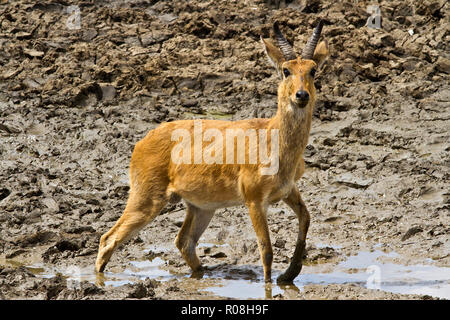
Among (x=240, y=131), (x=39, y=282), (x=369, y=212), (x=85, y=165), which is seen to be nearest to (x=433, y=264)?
(x=369, y=212)

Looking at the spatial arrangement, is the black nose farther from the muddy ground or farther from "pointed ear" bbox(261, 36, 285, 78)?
the muddy ground

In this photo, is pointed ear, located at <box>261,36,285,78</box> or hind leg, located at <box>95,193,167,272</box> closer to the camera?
pointed ear, located at <box>261,36,285,78</box>

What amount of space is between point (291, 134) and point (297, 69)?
0.71m

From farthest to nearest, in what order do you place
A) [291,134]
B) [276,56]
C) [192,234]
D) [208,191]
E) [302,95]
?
[192,234] → [208,191] → [276,56] → [291,134] → [302,95]

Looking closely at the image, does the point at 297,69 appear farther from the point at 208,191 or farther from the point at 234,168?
the point at 208,191

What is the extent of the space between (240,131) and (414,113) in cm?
588

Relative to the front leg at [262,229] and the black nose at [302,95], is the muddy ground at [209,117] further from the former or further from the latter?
the black nose at [302,95]

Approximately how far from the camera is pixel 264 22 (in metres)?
17.7

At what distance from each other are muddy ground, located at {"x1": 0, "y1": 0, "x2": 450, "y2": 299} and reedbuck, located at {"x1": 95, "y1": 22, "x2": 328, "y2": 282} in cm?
52

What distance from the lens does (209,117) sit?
15.1 metres

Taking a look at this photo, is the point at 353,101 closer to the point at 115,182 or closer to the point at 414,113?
the point at 414,113

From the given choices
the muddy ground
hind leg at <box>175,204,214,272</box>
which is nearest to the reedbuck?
hind leg at <box>175,204,214,272</box>

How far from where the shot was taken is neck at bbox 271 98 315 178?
349 inches

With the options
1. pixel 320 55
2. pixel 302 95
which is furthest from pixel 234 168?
pixel 320 55
